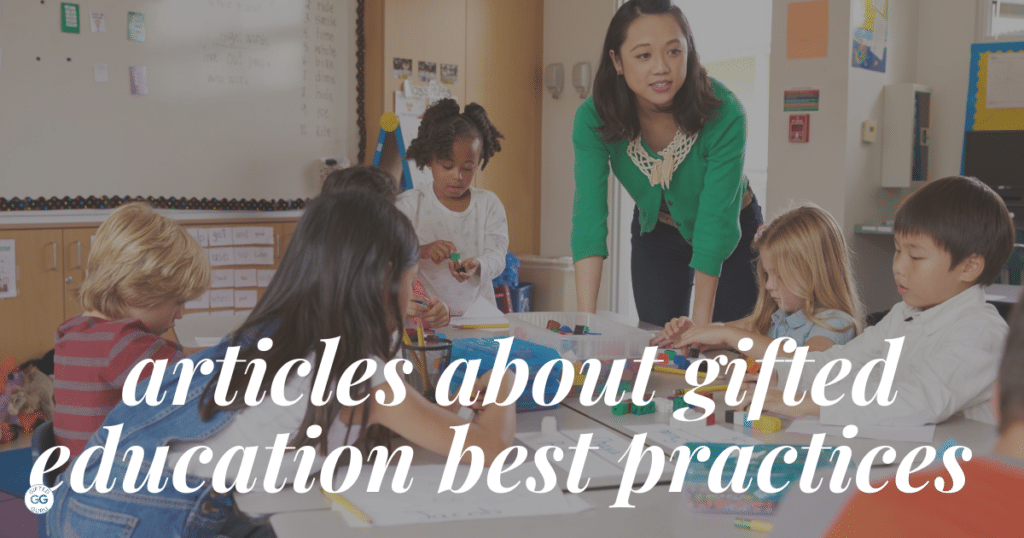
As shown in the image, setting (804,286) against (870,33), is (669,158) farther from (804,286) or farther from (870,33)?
(870,33)

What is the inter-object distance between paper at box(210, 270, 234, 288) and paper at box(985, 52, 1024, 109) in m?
3.48

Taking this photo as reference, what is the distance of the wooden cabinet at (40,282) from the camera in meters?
3.17

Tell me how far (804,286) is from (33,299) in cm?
287

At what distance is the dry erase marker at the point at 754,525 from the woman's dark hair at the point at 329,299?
1.61ft

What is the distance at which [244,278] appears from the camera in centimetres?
384

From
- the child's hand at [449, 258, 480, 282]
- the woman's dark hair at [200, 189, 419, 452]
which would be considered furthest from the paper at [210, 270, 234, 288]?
the woman's dark hair at [200, 189, 419, 452]

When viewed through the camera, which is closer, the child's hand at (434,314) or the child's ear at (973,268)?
the child's ear at (973,268)

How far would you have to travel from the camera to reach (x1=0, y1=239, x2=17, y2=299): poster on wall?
312cm

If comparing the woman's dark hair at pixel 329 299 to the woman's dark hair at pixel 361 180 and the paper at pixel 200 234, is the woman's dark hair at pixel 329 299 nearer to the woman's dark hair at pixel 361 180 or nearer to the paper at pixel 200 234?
the woman's dark hair at pixel 361 180

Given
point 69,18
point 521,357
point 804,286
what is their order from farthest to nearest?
1. point 69,18
2. point 804,286
3. point 521,357

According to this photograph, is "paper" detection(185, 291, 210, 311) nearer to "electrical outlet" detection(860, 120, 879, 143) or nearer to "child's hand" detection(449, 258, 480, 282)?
"child's hand" detection(449, 258, 480, 282)

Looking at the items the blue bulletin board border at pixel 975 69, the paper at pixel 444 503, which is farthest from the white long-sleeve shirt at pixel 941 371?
the blue bulletin board border at pixel 975 69

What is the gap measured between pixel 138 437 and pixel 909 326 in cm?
128

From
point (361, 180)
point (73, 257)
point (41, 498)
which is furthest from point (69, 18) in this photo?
point (41, 498)
